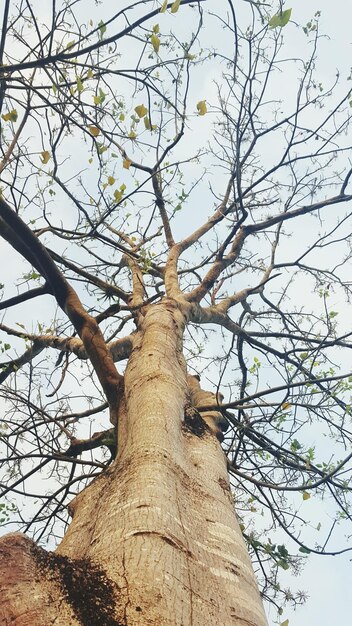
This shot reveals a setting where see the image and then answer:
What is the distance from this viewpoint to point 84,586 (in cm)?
118

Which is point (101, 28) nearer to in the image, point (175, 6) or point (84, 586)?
point (175, 6)

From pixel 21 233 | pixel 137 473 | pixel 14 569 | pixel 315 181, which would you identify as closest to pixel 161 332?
pixel 21 233

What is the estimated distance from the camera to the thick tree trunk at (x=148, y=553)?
3.67 ft

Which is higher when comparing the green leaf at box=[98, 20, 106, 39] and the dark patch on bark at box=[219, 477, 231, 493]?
the green leaf at box=[98, 20, 106, 39]

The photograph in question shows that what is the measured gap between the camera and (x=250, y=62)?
3.62 meters

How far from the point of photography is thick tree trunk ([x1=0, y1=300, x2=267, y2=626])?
1.12 meters

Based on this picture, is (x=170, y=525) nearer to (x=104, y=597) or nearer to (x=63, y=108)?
(x=104, y=597)

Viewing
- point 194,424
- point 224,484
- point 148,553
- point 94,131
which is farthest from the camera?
point 94,131

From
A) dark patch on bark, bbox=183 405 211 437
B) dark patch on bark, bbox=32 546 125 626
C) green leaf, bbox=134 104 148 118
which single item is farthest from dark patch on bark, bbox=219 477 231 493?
green leaf, bbox=134 104 148 118

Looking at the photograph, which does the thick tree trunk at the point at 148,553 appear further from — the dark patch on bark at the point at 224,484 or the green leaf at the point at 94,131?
the green leaf at the point at 94,131

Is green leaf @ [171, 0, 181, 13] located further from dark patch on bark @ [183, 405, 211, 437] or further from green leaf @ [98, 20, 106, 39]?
dark patch on bark @ [183, 405, 211, 437]

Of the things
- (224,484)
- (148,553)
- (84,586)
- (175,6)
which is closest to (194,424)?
(224,484)

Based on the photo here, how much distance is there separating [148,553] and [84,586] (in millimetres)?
170

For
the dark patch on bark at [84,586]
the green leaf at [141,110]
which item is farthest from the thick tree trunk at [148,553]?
the green leaf at [141,110]
